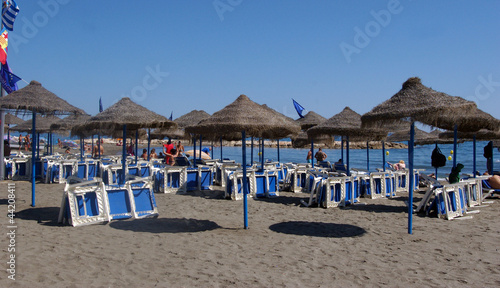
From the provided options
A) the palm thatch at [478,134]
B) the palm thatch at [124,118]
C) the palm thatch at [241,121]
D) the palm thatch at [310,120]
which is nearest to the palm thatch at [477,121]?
the palm thatch at [478,134]

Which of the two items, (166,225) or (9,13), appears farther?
(9,13)

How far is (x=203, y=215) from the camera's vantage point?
705cm

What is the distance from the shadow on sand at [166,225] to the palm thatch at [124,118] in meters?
2.16

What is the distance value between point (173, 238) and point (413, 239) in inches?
139

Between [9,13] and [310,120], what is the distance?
1019cm

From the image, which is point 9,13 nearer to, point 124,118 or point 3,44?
point 3,44

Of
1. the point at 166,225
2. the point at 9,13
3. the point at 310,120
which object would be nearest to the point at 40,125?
the point at 9,13

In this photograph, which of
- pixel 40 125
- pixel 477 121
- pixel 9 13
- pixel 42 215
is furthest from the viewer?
pixel 40 125

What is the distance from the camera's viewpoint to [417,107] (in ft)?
18.8

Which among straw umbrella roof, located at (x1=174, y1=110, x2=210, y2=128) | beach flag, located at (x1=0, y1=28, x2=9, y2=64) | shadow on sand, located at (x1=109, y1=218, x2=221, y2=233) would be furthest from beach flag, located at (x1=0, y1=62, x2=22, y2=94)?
straw umbrella roof, located at (x1=174, y1=110, x2=210, y2=128)

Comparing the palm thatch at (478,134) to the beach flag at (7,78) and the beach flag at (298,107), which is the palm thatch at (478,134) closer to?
the beach flag at (298,107)

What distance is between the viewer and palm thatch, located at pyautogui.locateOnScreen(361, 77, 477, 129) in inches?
219

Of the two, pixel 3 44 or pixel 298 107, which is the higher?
pixel 3 44

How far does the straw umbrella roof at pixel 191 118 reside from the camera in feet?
44.4
